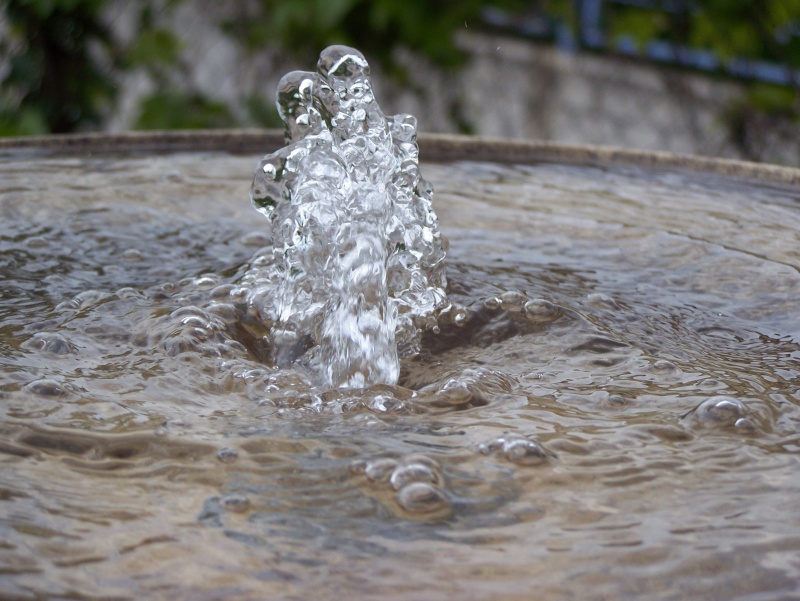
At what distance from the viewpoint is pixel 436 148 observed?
1.98m

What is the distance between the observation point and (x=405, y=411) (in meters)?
0.90

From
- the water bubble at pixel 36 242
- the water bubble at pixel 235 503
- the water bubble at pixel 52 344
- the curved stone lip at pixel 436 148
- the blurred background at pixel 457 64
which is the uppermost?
the blurred background at pixel 457 64

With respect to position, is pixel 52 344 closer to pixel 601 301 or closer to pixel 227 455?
pixel 227 455

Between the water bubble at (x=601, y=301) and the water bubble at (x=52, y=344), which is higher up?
the water bubble at (x=601, y=301)

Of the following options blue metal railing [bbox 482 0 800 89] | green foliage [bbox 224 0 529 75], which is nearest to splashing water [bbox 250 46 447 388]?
green foliage [bbox 224 0 529 75]

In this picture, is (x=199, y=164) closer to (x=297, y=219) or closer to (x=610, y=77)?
(x=297, y=219)

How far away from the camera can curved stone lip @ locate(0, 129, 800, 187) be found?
6.14 ft

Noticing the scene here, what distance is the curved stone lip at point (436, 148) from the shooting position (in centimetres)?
187

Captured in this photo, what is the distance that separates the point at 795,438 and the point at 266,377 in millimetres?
466

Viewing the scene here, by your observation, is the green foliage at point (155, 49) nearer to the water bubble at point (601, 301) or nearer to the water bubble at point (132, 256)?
the water bubble at point (132, 256)

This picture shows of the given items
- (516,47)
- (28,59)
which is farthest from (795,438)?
(516,47)

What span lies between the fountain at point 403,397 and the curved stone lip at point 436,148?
159mm

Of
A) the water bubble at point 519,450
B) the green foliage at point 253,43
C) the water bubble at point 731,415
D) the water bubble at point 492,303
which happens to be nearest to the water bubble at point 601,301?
the water bubble at point 492,303

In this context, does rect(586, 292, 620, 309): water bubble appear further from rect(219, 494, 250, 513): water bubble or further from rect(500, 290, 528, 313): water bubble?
rect(219, 494, 250, 513): water bubble
